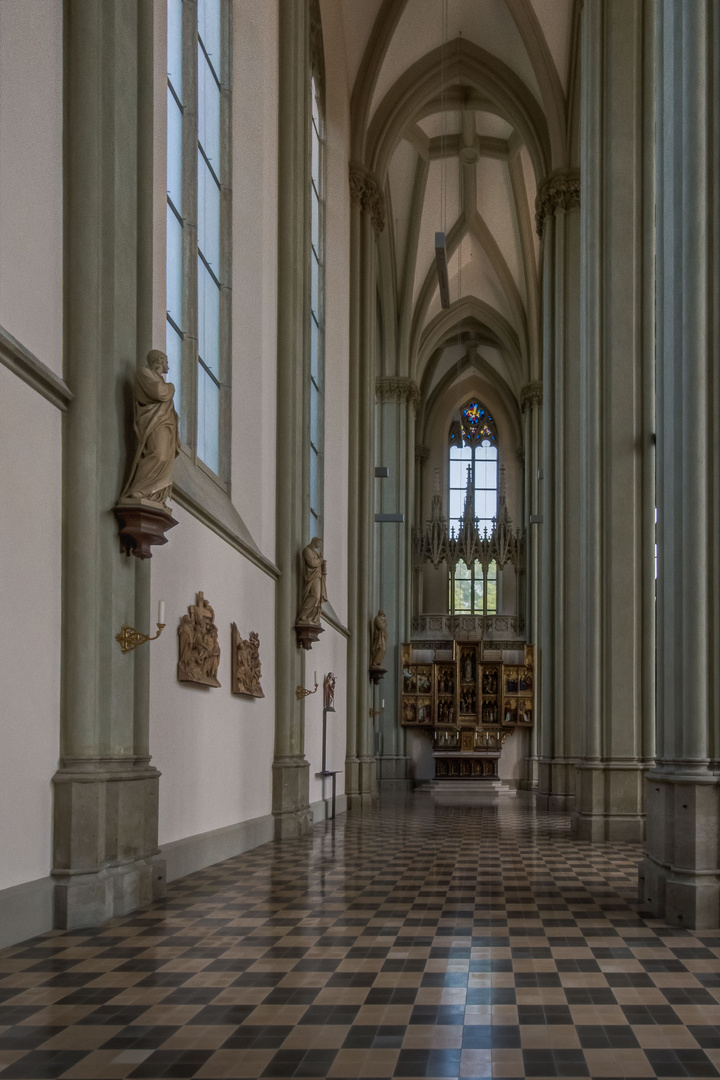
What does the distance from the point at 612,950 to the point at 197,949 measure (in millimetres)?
2390

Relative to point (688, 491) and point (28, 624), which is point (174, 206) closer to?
point (28, 624)

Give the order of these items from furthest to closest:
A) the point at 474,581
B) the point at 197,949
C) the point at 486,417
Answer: the point at 486,417 → the point at 474,581 → the point at 197,949

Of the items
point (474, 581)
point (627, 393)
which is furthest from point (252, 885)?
point (474, 581)

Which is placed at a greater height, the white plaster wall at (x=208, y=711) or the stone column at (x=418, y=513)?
the stone column at (x=418, y=513)

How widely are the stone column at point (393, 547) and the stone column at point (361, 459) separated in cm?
782

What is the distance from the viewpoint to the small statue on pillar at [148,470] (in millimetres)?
7645

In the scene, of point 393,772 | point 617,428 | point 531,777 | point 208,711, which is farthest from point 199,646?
point 531,777

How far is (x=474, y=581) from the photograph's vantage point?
35.4m

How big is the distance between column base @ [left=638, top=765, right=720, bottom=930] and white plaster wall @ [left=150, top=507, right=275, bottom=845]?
13.1ft

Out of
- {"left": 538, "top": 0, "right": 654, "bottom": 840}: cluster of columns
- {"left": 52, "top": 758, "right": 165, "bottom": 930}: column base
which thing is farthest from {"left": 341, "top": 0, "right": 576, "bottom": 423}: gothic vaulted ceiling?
{"left": 52, "top": 758, "right": 165, "bottom": 930}: column base

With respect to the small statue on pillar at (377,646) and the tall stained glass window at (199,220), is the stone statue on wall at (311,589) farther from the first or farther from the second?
the small statue on pillar at (377,646)

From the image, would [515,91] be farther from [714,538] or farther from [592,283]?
[714,538]

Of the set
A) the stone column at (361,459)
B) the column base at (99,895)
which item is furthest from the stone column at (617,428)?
the stone column at (361,459)

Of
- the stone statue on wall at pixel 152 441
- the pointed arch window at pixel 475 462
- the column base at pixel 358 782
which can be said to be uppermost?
the pointed arch window at pixel 475 462
